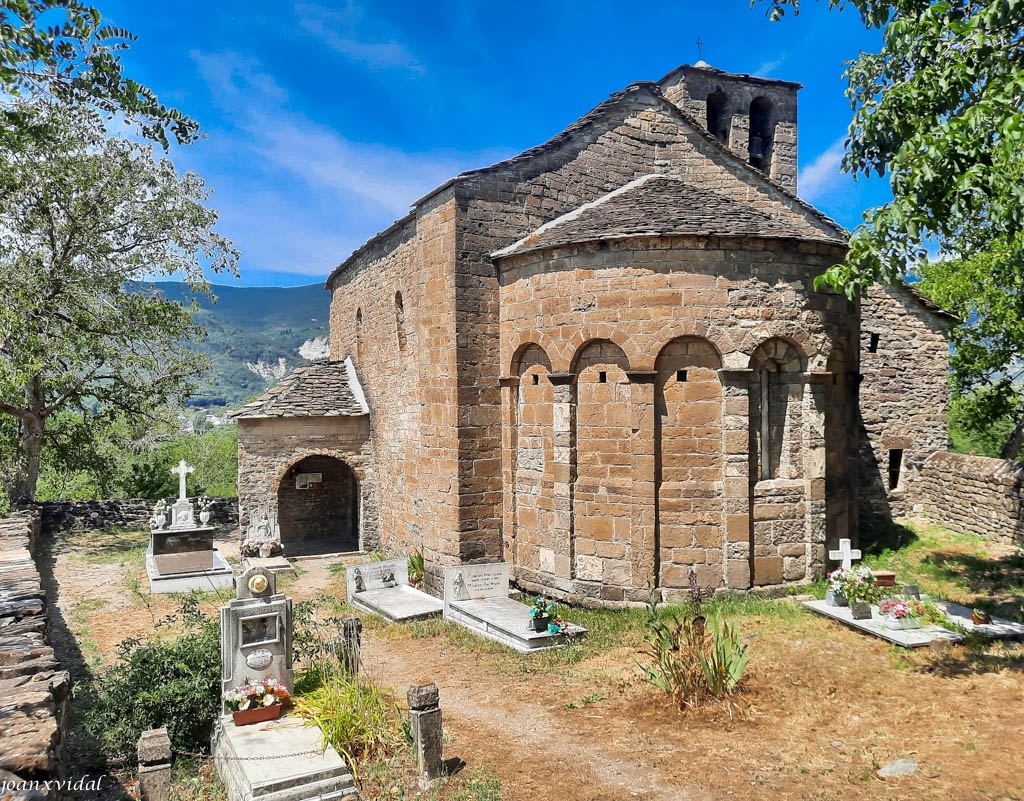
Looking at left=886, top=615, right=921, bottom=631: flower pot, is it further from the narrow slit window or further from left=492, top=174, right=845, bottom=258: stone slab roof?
the narrow slit window

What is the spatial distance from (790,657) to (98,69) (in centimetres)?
942

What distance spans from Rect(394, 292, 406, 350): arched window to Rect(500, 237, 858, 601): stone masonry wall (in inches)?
199

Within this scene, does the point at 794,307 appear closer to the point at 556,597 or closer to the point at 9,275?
the point at 556,597

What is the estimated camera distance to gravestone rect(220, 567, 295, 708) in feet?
22.6

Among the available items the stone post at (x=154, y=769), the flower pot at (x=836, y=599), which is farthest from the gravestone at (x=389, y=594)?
the flower pot at (x=836, y=599)

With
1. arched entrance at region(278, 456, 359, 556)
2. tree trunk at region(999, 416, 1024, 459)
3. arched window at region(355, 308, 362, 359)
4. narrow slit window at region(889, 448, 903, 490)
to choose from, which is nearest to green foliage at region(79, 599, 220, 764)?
arched entrance at region(278, 456, 359, 556)

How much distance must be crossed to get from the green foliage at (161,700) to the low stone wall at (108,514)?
43.9ft

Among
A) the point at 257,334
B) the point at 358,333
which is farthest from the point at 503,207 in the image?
the point at 257,334

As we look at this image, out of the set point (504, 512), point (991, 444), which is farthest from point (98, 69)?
point (991, 444)

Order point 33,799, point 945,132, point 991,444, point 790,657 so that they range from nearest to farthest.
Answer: point 33,799
point 945,132
point 790,657
point 991,444

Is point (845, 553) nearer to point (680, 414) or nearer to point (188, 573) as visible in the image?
point (680, 414)

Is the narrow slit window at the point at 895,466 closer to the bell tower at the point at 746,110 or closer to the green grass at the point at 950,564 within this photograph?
the green grass at the point at 950,564

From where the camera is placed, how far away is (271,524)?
16.5 meters

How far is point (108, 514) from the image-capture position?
796 inches
